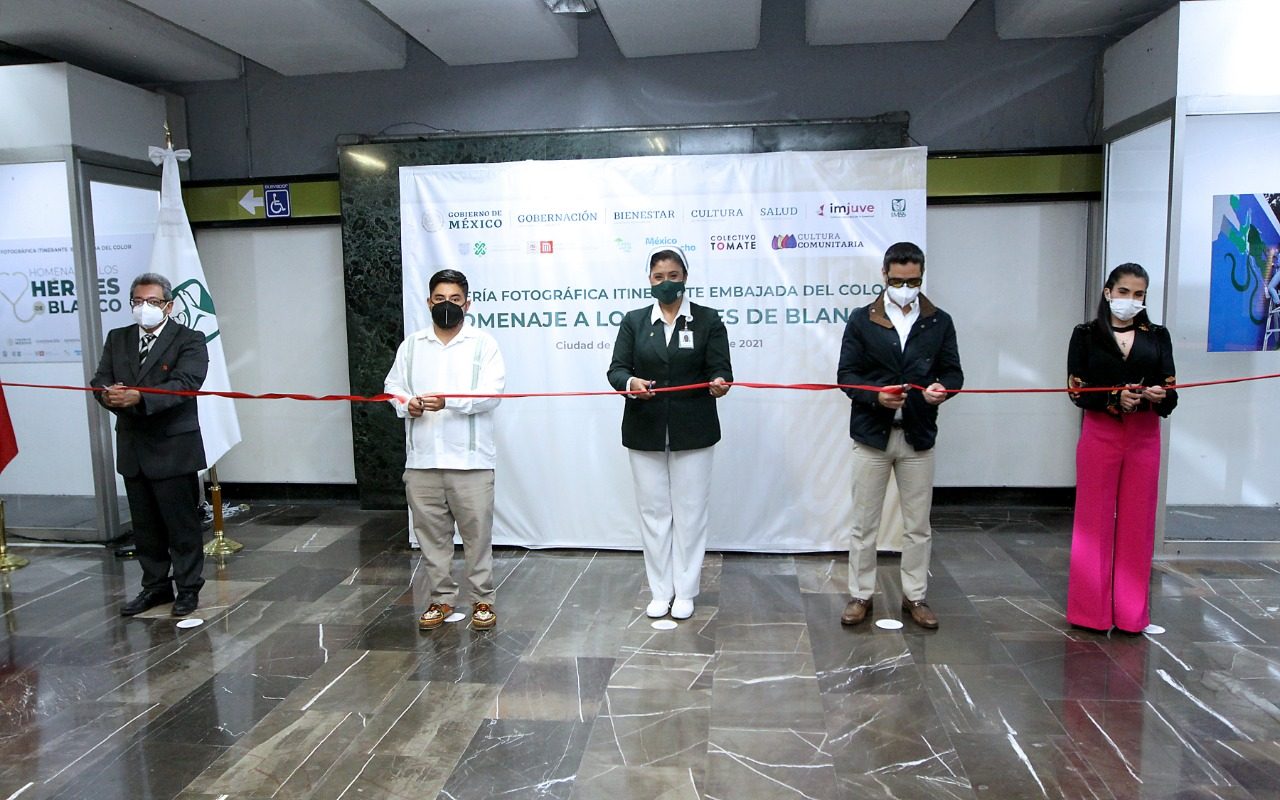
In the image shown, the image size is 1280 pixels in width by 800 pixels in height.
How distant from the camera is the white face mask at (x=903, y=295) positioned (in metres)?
3.84

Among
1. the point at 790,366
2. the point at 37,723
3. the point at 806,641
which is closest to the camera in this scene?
the point at 37,723

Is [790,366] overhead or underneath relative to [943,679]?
overhead

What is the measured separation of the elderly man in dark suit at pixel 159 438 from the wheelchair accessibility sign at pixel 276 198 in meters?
2.34

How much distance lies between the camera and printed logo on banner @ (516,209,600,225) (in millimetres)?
5148

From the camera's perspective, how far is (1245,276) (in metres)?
5.32

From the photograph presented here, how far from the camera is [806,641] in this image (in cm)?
384

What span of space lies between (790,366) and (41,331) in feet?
16.7

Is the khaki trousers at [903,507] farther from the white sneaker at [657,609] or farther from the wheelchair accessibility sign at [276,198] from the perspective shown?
the wheelchair accessibility sign at [276,198]

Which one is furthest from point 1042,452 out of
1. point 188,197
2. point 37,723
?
point 188,197

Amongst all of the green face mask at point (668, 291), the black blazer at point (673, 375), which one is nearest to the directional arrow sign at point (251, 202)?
Result: the black blazer at point (673, 375)

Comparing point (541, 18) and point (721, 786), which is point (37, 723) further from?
point (541, 18)

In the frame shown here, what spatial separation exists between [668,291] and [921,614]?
189 cm

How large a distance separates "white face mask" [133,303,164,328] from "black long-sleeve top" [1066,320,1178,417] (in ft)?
14.3

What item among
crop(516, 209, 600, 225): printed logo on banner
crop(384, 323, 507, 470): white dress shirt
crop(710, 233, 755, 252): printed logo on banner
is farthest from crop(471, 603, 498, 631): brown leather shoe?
crop(710, 233, 755, 252): printed logo on banner
